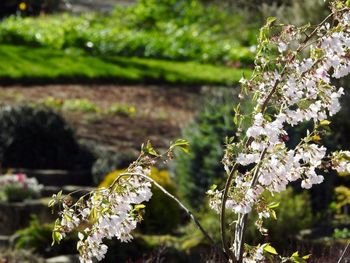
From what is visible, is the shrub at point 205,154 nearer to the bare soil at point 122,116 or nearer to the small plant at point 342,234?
the small plant at point 342,234

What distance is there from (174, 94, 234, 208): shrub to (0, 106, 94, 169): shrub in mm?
1799

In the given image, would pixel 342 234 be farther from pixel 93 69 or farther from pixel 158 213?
pixel 93 69

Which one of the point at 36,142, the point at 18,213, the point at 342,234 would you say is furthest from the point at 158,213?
the point at 36,142

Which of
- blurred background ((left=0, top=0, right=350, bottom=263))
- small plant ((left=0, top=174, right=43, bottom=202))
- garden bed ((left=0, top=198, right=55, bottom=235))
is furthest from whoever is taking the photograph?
small plant ((left=0, top=174, right=43, bottom=202))

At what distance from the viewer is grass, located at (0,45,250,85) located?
1675cm

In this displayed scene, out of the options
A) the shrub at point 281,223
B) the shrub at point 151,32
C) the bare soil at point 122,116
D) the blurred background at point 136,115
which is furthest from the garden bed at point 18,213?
the shrub at point 151,32

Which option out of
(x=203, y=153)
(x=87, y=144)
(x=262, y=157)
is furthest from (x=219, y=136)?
(x=262, y=157)

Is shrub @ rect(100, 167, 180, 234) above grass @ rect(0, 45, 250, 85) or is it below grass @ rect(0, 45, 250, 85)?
below

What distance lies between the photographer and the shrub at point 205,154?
36.3 ft

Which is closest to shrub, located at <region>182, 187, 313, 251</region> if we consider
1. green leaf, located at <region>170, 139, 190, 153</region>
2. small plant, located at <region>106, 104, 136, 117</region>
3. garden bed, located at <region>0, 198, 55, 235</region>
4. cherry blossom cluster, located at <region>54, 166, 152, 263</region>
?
garden bed, located at <region>0, 198, 55, 235</region>

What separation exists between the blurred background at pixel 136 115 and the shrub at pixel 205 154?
1 cm

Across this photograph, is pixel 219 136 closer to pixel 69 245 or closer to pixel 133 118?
pixel 69 245

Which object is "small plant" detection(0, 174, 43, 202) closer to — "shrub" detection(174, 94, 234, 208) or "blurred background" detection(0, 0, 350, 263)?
"blurred background" detection(0, 0, 350, 263)

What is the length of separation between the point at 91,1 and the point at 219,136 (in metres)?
17.7
